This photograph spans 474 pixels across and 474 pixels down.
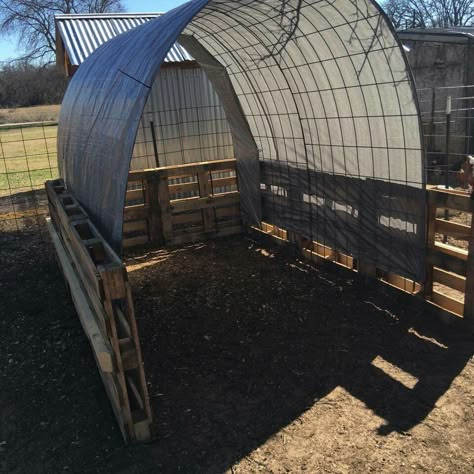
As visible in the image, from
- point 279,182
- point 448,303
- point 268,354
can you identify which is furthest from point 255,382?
point 279,182

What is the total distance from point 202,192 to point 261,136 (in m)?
1.48

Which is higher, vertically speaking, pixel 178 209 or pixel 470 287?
pixel 178 209

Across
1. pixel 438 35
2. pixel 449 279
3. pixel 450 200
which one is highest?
pixel 438 35

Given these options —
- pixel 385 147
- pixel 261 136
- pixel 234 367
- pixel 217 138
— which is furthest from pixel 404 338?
pixel 217 138

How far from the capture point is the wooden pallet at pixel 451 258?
4695 millimetres

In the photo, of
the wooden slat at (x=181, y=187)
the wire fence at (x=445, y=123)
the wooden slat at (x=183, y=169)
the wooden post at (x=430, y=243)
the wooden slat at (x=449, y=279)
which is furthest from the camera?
the wire fence at (x=445, y=123)

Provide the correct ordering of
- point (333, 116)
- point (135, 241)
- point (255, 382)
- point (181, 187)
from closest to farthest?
point (255, 382)
point (333, 116)
point (135, 241)
point (181, 187)

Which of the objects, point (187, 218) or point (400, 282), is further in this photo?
point (187, 218)

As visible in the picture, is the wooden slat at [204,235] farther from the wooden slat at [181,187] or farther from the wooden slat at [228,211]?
the wooden slat at [181,187]

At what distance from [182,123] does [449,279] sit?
6499mm

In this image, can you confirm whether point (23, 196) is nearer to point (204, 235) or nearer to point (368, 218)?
point (204, 235)

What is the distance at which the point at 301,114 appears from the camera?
6793 mm

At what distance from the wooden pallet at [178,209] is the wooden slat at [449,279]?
432cm

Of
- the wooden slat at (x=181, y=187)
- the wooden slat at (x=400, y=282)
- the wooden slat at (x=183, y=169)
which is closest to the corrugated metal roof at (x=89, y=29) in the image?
the wooden slat at (x=183, y=169)
